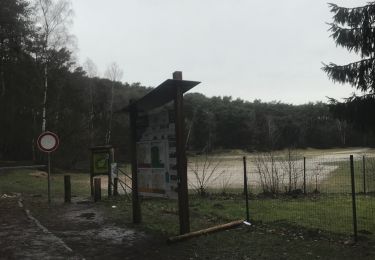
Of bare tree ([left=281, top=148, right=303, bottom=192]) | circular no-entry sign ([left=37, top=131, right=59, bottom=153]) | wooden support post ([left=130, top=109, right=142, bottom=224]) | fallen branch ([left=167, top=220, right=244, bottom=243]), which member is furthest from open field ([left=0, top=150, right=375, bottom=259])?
circular no-entry sign ([left=37, top=131, right=59, bottom=153])

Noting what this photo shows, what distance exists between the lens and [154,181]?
966cm

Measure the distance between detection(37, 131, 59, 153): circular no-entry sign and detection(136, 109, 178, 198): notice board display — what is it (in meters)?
6.56

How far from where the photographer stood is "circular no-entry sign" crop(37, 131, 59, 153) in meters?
16.1

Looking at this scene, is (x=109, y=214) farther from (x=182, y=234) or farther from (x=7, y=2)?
(x=7, y=2)

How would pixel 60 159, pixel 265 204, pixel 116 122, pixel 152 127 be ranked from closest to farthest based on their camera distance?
1. pixel 152 127
2. pixel 265 204
3. pixel 60 159
4. pixel 116 122

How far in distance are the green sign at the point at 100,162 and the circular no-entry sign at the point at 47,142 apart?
2122mm

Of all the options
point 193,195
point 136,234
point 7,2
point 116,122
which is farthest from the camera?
point 116,122

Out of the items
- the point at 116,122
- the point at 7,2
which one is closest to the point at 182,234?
the point at 7,2

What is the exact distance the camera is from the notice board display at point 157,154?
907 centimetres

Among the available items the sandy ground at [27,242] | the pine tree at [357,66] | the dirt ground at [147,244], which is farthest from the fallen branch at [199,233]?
the pine tree at [357,66]

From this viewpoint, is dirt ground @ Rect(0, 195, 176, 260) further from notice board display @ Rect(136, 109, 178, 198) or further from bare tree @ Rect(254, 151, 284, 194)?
bare tree @ Rect(254, 151, 284, 194)

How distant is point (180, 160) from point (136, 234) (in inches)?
69.9

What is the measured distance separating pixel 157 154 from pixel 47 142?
25.2 ft

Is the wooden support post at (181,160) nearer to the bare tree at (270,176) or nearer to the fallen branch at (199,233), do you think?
the fallen branch at (199,233)
